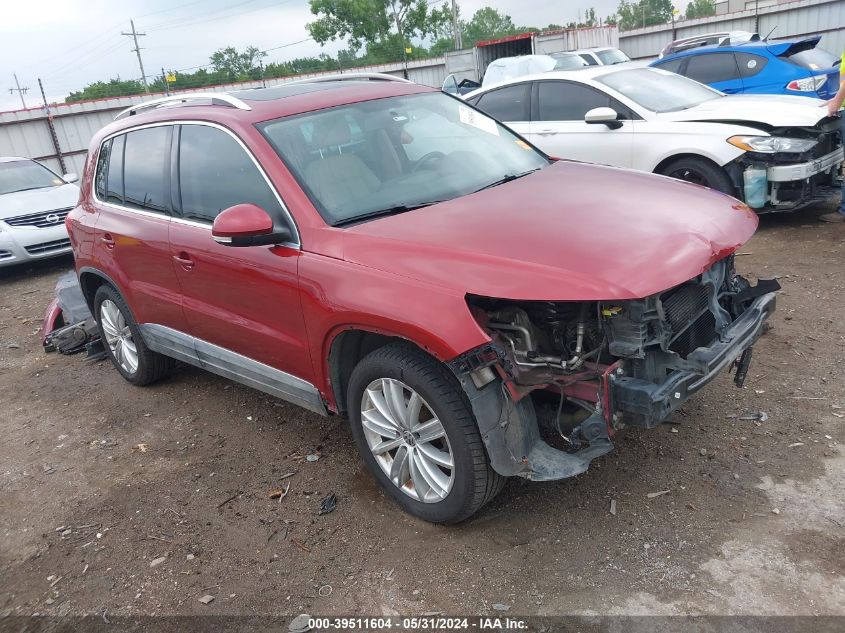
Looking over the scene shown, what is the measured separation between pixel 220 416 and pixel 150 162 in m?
1.71

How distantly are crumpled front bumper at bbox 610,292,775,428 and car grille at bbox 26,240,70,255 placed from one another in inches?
356

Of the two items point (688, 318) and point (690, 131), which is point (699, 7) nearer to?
point (690, 131)

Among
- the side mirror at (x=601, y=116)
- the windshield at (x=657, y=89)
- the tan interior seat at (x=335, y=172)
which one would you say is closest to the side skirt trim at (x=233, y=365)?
the tan interior seat at (x=335, y=172)

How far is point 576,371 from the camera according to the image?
2740 millimetres

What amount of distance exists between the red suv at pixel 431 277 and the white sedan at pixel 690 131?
2968 millimetres

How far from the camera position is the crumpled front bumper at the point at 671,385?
2.60 meters

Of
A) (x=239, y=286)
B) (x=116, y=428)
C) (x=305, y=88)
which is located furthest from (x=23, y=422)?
(x=305, y=88)

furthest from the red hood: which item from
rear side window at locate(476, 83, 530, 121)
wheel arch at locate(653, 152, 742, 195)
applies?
rear side window at locate(476, 83, 530, 121)

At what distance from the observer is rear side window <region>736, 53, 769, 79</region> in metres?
9.55

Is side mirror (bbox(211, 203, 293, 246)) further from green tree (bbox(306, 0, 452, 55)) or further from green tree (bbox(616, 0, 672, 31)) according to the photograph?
green tree (bbox(616, 0, 672, 31))

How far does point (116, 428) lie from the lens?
4656mm

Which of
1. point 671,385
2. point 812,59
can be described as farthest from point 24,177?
point 812,59

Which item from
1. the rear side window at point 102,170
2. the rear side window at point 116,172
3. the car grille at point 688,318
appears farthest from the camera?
the rear side window at point 102,170

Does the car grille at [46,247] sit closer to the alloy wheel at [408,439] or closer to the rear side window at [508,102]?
the rear side window at [508,102]
